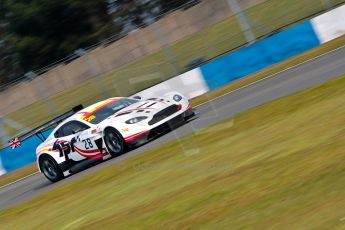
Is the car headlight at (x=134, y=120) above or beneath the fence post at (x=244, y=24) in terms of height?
beneath

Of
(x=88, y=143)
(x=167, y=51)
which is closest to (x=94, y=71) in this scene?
(x=167, y=51)

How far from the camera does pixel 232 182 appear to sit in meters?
8.11

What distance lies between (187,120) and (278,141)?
614 cm

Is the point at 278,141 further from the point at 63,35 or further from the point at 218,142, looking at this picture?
the point at 63,35

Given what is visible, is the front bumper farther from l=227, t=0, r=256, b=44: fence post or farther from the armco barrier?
l=227, t=0, r=256, b=44: fence post

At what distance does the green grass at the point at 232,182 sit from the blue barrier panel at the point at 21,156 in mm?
9308

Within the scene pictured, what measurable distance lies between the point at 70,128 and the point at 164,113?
7.69 feet

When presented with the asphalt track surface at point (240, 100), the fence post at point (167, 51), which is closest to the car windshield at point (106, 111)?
the asphalt track surface at point (240, 100)

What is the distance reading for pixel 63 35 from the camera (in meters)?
52.3

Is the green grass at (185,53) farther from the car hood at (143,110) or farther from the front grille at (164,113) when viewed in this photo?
the front grille at (164,113)

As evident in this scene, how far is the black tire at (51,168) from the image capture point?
1625cm

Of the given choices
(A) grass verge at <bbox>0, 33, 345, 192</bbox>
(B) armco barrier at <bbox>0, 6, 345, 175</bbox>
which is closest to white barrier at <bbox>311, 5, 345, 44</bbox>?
(B) armco barrier at <bbox>0, 6, 345, 175</bbox>

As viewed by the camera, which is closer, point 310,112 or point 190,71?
point 310,112

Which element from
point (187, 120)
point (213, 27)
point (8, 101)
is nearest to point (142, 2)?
point (8, 101)
